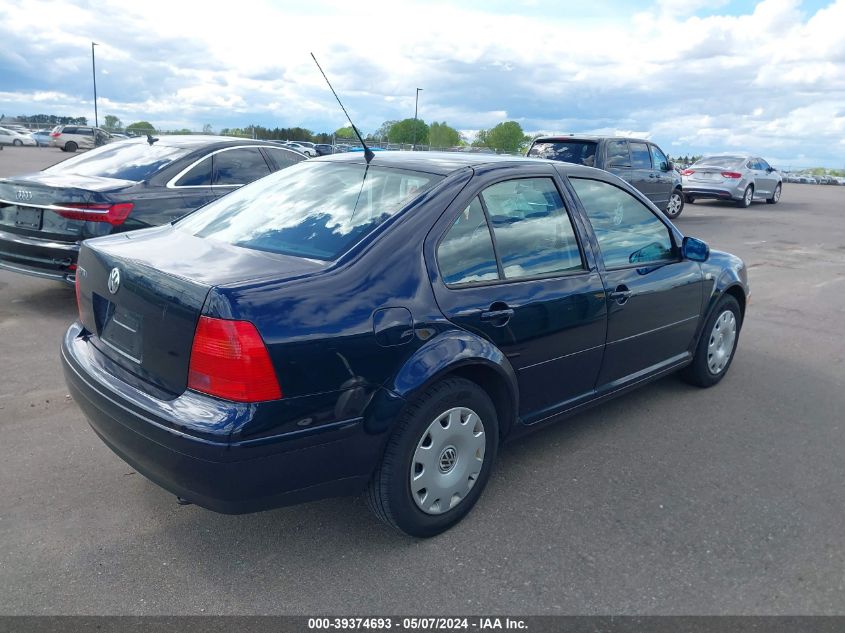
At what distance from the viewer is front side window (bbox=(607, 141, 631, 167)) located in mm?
13500

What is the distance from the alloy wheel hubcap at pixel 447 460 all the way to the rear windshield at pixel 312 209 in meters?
0.86

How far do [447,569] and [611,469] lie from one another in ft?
4.33

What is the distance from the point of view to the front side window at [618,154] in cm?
1350

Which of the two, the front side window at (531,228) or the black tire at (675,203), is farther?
the black tire at (675,203)

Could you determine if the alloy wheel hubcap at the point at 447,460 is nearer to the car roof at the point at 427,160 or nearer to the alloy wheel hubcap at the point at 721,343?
the car roof at the point at 427,160

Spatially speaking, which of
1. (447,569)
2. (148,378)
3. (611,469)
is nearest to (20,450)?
(148,378)

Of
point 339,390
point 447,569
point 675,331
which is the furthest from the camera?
point 675,331

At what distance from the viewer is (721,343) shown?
5125 millimetres

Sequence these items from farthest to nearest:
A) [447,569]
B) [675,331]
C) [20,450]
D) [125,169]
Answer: [125,169] → [675,331] → [20,450] → [447,569]

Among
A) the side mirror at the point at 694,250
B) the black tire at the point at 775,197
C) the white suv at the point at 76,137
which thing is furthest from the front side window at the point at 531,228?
the white suv at the point at 76,137

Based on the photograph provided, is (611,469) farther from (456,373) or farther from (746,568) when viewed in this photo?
(456,373)

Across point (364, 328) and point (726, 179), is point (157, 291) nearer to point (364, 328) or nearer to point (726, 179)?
point (364, 328)

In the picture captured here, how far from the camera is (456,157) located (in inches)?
148

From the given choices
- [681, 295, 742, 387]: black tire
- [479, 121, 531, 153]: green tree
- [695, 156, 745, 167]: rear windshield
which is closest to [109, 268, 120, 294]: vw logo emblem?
[681, 295, 742, 387]: black tire
